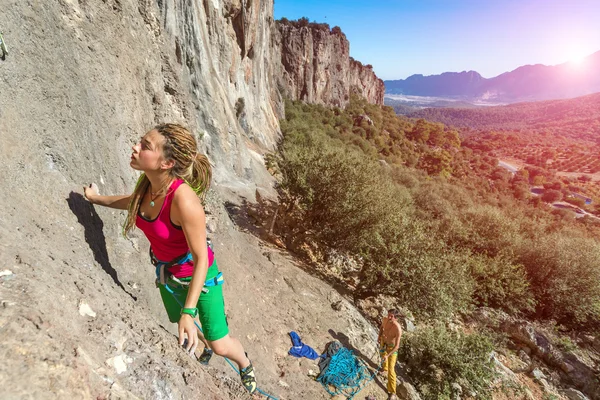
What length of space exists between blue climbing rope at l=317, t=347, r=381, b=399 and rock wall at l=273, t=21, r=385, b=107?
4574 centimetres

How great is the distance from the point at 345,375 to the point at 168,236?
5980 mm

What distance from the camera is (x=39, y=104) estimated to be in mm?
3396

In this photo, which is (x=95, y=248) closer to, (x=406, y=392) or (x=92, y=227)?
(x=92, y=227)

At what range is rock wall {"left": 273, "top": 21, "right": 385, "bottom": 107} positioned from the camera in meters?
51.9

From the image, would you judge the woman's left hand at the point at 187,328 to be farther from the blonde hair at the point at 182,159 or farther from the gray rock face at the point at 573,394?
the gray rock face at the point at 573,394

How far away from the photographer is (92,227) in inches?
131

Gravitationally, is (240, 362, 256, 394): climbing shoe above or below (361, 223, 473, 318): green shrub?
above

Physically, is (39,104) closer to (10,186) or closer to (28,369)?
(10,186)

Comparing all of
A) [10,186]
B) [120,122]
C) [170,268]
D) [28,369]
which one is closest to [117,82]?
[120,122]

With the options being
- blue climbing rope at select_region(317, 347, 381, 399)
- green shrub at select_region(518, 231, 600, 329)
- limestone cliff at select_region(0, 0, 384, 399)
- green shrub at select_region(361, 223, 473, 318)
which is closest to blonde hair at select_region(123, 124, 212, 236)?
limestone cliff at select_region(0, 0, 384, 399)

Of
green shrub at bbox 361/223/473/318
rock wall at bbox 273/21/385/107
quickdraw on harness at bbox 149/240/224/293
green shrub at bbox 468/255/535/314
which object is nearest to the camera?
quickdraw on harness at bbox 149/240/224/293

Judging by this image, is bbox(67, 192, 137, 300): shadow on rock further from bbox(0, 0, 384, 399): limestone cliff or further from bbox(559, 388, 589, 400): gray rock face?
bbox(559, 388, 589, 400): gray rock face

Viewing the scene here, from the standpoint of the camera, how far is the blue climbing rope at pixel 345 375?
662 cm

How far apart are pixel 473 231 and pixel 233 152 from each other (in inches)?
575
